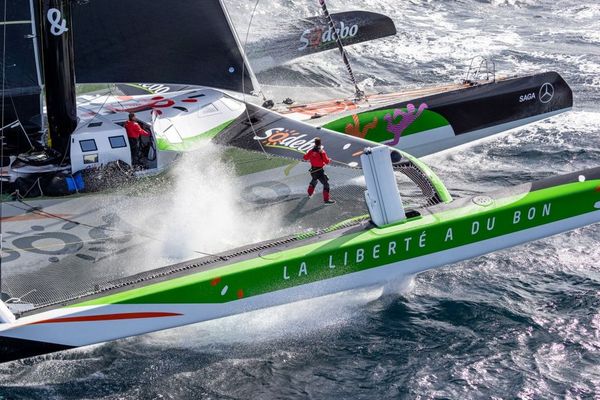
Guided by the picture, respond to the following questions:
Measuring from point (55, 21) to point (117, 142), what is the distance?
1.74 m

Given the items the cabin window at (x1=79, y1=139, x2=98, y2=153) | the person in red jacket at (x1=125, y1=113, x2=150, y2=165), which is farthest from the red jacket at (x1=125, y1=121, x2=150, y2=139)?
the cabin window at (x1=79, y1=139, x2=98, y2=153)

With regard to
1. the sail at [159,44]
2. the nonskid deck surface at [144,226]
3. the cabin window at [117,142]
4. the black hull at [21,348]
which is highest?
the sail at [159,44]

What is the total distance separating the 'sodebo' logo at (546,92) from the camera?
1498cm

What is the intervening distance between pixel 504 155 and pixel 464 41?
265 inches

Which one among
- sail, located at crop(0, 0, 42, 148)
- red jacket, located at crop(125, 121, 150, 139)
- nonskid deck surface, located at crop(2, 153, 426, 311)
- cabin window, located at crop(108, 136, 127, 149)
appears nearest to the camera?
nonskid deck surface, located at crop(2, 153, 426, 311)

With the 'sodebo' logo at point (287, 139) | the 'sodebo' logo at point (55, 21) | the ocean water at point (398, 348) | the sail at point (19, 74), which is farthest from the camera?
the 'sodebo' logo at point (287, 139)

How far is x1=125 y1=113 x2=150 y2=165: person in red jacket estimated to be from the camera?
11602mm

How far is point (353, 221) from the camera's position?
9.98 metres

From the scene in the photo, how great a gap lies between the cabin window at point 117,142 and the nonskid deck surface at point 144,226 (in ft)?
1.90

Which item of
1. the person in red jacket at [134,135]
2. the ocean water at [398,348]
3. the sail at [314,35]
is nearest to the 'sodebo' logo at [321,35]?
the sail at [314,35]

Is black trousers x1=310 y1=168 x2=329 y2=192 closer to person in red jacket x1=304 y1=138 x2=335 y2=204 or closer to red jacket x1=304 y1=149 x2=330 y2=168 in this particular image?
person in red jacket x1=304 y1=138 x2=335 y2=204

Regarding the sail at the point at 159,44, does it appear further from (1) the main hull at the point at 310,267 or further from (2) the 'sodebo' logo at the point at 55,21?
(1) the main hull at the point at 310,267

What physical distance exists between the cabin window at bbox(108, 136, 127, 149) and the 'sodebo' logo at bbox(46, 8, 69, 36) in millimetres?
1551

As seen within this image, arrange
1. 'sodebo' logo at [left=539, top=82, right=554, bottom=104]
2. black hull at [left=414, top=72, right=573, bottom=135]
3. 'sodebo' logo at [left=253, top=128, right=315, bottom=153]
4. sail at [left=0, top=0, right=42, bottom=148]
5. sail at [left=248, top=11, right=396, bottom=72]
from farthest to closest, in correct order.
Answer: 1. sail at [left=248, top=11, right=396, bottom=72]
2. 'sodebo' logo at [left=539, top=82, right=554, bottom=104]
3. black hull at [left=414, top=72, right=573, bottom=135]
4. 'sodebo' logo at [left=253, top=128, right=315, bottom=153]
5. sail at [left=0, top=0, right=42, bottom=148]
